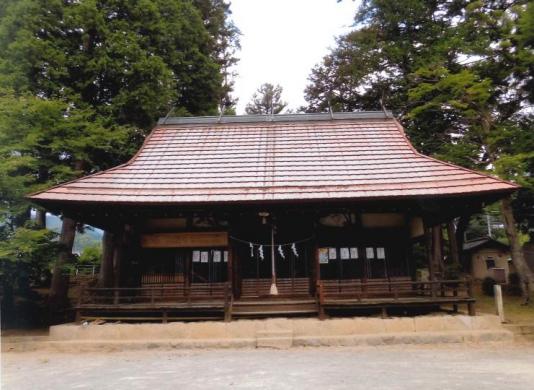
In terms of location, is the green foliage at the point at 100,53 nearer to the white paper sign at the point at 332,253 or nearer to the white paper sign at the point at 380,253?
the white paper sign at the point at 332,253

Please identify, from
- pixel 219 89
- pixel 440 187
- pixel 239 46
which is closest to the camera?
pixel 440 187

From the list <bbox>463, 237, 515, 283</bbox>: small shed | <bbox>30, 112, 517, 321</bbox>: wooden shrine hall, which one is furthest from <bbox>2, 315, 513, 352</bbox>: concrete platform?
<bbox>463, 237, 515, 283</bbox>: small shed

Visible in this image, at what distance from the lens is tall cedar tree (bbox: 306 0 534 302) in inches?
557

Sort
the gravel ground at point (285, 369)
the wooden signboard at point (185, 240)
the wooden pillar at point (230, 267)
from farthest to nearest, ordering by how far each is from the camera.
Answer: the wooden signboard at point (185, 240), the wooden pillar at point (230, 267), the gravel ground at point (285, 369)

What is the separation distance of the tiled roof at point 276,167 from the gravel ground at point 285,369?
12.6 feet

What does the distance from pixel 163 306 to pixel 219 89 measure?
1410cm

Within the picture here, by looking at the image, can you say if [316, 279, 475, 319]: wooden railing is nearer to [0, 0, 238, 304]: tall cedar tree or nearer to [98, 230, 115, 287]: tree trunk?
[0, 0, 238, 304]: tall cedar tree

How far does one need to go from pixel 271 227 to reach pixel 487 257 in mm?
20400

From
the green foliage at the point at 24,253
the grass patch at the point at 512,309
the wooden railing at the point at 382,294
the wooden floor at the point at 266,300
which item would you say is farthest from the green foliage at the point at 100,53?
the grass patch at the point at 512,309

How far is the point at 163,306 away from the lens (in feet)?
34.3

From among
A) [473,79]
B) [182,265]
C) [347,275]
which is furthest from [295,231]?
[473,79]

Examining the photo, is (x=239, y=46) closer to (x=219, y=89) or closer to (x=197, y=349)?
(x=219, y=89)

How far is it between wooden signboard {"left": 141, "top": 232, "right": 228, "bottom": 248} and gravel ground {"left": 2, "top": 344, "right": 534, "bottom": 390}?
3.13 meters

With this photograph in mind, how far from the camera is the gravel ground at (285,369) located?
625cm
